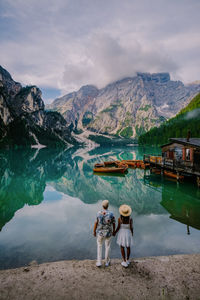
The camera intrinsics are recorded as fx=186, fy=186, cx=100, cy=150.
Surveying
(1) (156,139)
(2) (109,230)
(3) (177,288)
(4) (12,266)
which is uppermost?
(1) (156,139)

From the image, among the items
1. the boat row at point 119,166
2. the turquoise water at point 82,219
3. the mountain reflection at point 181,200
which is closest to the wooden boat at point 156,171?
the boat row at point 119,166

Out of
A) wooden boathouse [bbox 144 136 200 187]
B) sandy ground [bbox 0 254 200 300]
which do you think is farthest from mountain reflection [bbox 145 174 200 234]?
sandy ground [bbox 0 254 200 300]

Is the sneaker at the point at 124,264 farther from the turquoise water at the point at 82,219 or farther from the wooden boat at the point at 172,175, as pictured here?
the wooden boat at the point at 172,175

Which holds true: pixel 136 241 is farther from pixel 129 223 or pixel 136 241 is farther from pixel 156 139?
pixel 156 139

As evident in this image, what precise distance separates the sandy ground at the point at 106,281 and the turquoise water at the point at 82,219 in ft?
10.6

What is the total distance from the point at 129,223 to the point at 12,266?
7587 millimetres

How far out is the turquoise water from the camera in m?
12.6

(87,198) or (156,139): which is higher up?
(156,139)

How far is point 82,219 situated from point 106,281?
476 inches

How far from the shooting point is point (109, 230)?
834 centimetres

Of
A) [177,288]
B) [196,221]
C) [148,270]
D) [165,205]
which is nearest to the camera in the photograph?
[177,288]

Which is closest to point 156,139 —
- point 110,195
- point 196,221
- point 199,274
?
point 110,195

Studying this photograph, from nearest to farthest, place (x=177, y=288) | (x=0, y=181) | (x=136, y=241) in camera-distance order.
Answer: (x=177, y=288) < (x=136, y=241) < (x=0, y=181)

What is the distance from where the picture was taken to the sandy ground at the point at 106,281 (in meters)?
6.86
